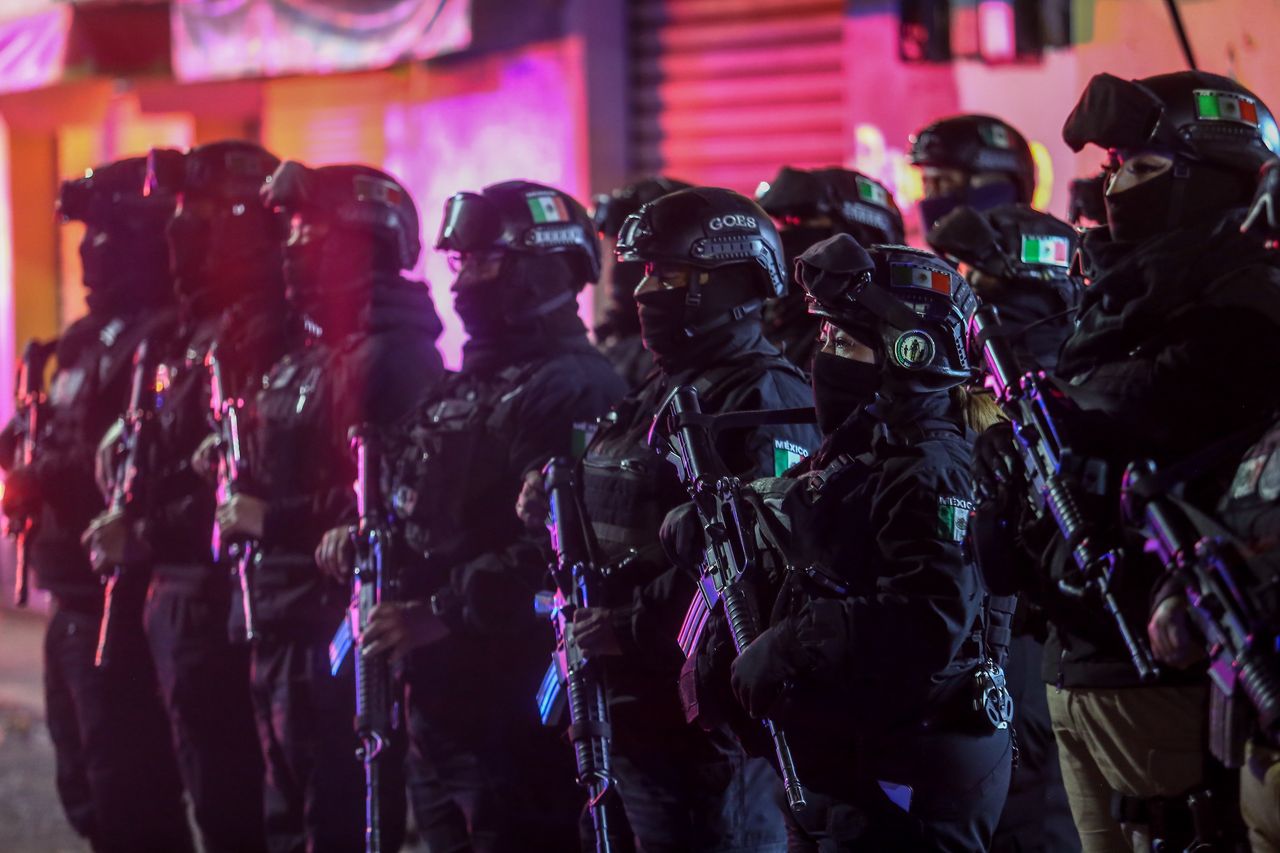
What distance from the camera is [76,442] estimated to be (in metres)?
6.70

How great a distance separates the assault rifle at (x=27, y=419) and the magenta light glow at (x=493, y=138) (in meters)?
2.28

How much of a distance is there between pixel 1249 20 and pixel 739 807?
386 centimetres

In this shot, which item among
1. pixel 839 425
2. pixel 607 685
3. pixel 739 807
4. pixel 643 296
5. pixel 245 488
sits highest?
pixel 643 296

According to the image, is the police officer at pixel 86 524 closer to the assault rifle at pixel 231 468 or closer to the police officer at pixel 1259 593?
the assault rifle at pixel 231 468

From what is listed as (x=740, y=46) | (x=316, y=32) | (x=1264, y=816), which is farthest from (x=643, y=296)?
(x=316, y=32)

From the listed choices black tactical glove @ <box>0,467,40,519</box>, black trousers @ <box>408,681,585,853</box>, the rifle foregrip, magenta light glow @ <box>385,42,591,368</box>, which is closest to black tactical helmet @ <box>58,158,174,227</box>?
black tactical glove @ <box>0,467,40,519</box>

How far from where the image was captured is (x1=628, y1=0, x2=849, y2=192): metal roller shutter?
27.5ft

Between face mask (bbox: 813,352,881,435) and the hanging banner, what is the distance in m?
5.53

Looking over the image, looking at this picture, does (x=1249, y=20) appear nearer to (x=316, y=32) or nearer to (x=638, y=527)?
(x=638, y=527)

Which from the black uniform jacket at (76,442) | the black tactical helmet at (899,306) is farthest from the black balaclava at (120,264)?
the black tactical helmet at (899,306)

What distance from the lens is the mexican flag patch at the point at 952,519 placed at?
3268mm

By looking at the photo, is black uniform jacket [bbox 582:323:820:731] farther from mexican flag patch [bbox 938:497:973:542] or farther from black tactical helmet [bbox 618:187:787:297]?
mexican flag patch [bbox 938:497:973:542]

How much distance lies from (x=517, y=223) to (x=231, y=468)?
1.50 meters

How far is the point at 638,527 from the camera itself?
4.18 m
